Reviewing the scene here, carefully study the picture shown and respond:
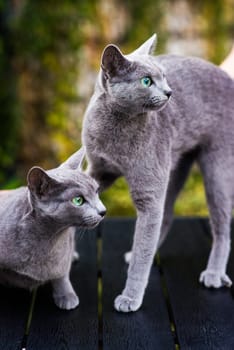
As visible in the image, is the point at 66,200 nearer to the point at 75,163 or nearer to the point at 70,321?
the point at 75,163

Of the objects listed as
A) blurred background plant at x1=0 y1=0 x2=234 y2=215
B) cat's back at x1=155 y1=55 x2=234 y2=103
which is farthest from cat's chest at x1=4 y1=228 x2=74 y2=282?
blurred background plant at x1=0 y1=0 x2=234 y2=215

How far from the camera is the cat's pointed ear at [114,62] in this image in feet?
5.12

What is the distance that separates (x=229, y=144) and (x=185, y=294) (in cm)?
53

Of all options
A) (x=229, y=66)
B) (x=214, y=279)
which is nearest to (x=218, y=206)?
(x=214, y=279)

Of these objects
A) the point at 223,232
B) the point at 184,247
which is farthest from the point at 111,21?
the point at 223,232

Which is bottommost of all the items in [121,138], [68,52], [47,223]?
[68,52]

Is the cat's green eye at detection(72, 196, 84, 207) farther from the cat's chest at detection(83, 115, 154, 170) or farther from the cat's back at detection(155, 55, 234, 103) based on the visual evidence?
the cat's back at detection(155, 55, 234, 103)

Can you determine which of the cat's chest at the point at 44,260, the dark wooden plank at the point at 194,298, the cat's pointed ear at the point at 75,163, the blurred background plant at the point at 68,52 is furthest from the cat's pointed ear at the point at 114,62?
the blurred background plant at the point at 68,52

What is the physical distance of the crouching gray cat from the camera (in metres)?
1.53

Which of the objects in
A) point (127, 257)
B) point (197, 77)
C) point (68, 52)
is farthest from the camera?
point (68, 52)

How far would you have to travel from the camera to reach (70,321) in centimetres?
168

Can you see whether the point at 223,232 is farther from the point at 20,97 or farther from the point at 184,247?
the point at 20,97

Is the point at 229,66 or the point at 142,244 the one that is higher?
the point at 229,66

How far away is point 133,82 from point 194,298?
0.74m
